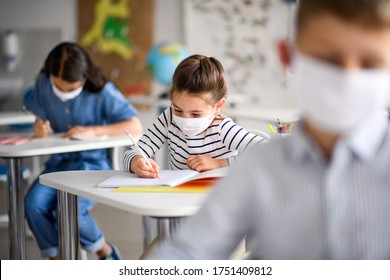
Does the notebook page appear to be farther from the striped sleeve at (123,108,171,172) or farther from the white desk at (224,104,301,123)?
the white desk at (224,104,301,123)

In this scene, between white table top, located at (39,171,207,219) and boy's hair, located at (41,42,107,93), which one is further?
boy's hair, located at (41,42,107,93)

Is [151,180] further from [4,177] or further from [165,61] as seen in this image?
[165,61]

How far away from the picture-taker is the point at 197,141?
79.4 inches

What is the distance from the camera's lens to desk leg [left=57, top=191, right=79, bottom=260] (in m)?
1.82

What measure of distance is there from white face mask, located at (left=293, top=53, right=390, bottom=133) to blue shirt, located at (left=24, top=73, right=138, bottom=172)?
6.31ft

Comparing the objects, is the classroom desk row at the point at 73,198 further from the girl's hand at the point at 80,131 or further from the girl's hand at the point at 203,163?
the girl's hand at the point at 203,163

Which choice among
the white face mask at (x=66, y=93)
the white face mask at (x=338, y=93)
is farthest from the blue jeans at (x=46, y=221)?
the white face mask at (x=338, y=93)

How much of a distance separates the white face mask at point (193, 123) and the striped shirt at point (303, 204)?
984 mm

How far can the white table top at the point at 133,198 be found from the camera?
57.4 inches

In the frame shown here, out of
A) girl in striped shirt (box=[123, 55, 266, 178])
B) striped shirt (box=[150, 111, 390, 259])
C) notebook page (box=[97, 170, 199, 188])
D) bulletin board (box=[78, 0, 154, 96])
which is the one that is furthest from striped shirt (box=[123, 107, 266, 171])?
bulletin board (box=[78, 0, 154, 96])

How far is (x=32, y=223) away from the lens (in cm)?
256

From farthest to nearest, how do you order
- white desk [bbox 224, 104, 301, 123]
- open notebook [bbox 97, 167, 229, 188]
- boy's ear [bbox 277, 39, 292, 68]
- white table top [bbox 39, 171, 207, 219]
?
white desk [bbox 224, 104, 301, 123] → open notebook [bbox 97, 167, 229, 188] → white table top [bbox 39, 171, 207, 219] → boy's ear [bbox 277, 39, 292, 68]
